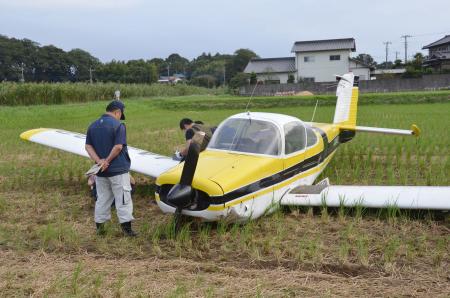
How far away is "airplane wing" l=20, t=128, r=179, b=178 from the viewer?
8645 mm

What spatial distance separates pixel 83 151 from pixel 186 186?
429 centimetres

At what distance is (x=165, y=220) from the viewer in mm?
6957

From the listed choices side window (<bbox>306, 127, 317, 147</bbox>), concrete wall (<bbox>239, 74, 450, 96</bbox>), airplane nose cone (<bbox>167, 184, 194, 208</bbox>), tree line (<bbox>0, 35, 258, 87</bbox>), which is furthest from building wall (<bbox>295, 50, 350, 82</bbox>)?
airplane nose cone (<bbox>167, 184, 194, 208</bbox>)

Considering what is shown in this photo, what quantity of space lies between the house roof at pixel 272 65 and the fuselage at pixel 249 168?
58.1 meters

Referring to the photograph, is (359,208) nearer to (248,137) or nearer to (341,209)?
(341,209)

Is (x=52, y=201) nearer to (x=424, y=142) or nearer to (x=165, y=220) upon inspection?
(x=165, y=220)

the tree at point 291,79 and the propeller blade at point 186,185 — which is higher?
the tree at point 291,79

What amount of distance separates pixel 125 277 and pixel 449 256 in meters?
3.57

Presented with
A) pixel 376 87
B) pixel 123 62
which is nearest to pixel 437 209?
pixel 376 87

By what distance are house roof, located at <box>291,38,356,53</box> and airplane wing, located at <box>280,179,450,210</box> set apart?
57.8m

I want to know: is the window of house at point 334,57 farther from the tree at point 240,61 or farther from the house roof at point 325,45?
the tree at point 240,61

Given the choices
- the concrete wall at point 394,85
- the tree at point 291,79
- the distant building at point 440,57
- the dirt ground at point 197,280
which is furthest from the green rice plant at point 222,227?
the distant building at point 440,57

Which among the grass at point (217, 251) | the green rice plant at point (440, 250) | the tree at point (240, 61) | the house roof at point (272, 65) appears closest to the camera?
the grass at point (217, 251)

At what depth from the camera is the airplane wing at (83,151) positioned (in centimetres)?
864
